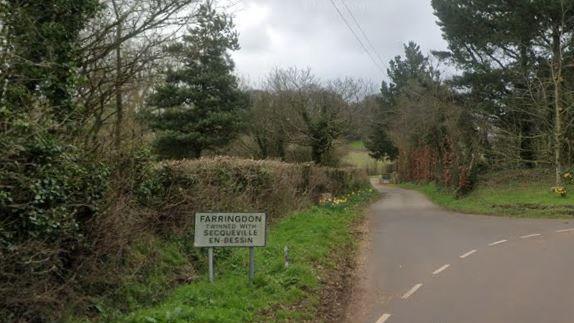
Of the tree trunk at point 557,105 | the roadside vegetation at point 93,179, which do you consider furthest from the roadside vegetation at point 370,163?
the roadside vegetation at point 93,179

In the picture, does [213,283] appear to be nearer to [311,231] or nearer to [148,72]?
[311,231]

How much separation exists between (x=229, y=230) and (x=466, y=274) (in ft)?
16.9

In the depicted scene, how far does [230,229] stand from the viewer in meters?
9.55

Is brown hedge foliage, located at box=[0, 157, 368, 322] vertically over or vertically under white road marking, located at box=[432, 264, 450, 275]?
over

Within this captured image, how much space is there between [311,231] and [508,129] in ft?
81.2

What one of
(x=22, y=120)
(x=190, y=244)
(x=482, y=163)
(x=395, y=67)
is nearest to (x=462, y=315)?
(x=190, y=244)

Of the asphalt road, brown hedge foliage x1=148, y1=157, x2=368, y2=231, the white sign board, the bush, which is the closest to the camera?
the bush

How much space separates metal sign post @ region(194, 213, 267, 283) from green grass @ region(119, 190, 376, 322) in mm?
435

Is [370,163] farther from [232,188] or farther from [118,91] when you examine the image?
[118,91]

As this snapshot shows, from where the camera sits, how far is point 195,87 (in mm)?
39125

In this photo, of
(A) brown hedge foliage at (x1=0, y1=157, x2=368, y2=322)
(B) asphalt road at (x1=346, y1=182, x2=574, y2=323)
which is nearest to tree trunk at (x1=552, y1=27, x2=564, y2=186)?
(B) asphalt road at (x1=346, y1=182, x2=574, y2=323)

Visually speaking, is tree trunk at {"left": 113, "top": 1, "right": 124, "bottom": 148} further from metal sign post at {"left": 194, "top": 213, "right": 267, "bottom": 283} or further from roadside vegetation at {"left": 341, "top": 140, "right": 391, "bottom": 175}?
roadside vegetation at {"left": 341, "top": 140, "right": 391, "bottom": 175}

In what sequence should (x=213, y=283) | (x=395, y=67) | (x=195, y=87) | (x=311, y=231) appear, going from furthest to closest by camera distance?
(x=395, y=67)
(x=195, y=87)
(x=311, y=231)
(x=213, y=283)

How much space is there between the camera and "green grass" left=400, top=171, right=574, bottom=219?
24.7 m
